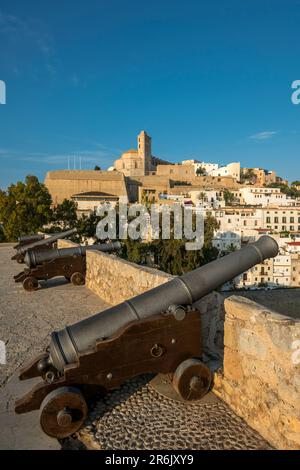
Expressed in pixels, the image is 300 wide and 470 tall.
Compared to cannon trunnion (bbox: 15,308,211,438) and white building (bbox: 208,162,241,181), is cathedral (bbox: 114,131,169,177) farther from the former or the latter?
cannon trunnion (bbox: 15,308,211,438)

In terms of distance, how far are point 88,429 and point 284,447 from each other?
134 cm

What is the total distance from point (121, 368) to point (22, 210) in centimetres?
1975

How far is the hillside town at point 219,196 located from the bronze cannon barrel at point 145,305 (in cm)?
3061

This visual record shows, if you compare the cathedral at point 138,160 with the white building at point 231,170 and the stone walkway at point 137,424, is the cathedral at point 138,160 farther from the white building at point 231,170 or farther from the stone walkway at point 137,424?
the stone walkway at point 137,424

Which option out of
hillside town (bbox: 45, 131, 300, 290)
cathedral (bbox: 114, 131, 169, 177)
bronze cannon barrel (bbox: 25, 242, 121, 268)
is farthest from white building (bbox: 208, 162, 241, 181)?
bronze cannon barrel (bbox: 25, 242, 121, 268)

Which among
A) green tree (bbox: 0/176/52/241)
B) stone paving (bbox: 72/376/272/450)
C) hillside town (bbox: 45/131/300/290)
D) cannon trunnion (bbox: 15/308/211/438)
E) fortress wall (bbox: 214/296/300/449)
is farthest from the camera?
hillside town (bbox: 45/131/300/290)

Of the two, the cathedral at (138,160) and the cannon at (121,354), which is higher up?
the cathedral at (138,160)

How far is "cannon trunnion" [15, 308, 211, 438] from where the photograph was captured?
2.66 meters

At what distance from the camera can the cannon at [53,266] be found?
771 centimetres

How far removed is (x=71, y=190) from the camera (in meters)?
75.3

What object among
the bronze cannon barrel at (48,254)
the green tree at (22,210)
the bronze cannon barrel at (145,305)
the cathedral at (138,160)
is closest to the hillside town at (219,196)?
the cathedral at (138,160)

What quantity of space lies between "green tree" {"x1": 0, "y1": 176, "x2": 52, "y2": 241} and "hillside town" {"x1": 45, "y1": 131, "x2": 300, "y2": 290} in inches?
531

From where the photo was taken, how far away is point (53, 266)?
25.8ft

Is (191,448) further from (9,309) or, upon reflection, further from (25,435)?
(9,309)
